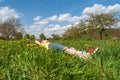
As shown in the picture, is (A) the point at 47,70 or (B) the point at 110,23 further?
(B) the point at 110,23

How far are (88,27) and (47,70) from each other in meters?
69.6

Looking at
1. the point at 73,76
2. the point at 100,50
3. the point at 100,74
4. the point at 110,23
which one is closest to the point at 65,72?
the point at 73,76

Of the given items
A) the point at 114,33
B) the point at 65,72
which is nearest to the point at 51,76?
the point at 65,72

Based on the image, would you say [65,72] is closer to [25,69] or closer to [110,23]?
[25,69]

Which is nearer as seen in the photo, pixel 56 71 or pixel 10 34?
pixel 56 71

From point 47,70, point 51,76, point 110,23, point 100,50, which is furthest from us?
point 110,23

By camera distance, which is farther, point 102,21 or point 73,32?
point 73,32

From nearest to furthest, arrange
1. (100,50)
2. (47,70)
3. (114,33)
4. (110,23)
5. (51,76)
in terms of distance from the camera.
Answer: (51,76) < (47,70) < (100,50) < (110,23) < (114,33)

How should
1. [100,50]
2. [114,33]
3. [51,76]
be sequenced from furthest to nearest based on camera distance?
[114,33], [100,50], [51,76]

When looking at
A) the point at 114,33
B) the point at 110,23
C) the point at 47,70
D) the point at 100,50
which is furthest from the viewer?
the point at 114,33

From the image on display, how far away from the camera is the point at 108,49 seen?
5754 millimetres

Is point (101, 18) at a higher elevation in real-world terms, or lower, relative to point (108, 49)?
higher

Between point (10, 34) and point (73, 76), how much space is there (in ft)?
234

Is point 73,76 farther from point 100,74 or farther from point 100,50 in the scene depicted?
point 100,50
